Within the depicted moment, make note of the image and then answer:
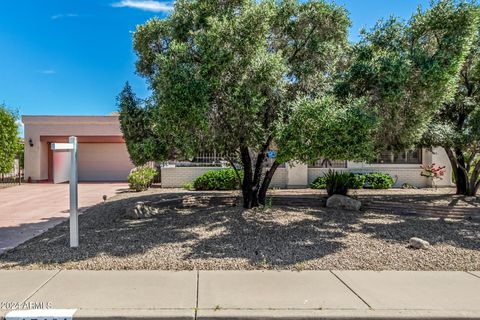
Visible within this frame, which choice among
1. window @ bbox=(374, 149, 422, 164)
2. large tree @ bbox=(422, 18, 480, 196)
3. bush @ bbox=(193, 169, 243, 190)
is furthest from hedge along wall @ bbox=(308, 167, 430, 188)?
bush @ bbox=(193, 169, 243, 190)

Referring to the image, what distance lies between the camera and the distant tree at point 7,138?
18.8m

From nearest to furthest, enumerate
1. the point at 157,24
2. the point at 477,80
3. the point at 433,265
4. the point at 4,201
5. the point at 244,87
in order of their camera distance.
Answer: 1. the point at 433,265
2. the point at 244,87
3. the point at 157,24
4. the point at 477,80
5. the point at 4,201

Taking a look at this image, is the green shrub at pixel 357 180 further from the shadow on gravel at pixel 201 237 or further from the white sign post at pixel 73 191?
the white sign post at pixel 73 191

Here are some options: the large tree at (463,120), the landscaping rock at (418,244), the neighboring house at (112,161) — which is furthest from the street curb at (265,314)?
the neighboring house at (112,161)

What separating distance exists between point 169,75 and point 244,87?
1.46 metres

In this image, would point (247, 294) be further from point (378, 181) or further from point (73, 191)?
point (378, 181)

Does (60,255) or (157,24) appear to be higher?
(157,24)

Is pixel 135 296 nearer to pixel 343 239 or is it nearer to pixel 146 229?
pixel 146 229

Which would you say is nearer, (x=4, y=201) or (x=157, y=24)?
(x=157, y=24)

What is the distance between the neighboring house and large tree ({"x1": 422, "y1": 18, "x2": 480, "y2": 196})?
3737 mm

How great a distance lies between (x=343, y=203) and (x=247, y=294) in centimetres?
592

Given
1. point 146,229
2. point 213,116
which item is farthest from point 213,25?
point 146,229

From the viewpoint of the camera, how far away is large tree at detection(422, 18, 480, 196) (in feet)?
34.1

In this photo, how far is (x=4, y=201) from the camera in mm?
13547
